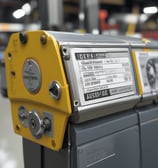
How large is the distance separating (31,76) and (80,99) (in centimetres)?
16

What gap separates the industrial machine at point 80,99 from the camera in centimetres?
60

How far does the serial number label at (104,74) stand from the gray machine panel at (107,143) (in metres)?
0.08

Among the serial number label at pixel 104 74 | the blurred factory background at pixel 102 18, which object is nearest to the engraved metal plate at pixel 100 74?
the serial number label at pixel 104 74

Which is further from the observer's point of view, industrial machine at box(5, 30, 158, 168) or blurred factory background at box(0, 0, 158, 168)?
blurred factory background at box(0, 0, 158, 168)

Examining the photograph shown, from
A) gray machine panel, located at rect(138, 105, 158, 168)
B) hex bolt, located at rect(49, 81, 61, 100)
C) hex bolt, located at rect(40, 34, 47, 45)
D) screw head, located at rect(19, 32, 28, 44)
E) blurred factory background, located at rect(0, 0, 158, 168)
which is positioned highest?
blurred factory background, located at rect(0, 0, 158, 168)

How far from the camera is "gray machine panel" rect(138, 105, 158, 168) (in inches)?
31.5

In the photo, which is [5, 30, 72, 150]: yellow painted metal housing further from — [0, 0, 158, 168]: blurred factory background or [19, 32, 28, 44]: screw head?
Result: [0, 0, 158, 168]: blurred factory background

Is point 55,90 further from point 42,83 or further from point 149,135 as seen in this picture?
point 149,135

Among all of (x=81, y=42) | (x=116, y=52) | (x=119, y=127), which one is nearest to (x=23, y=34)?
(x=81, y=42)

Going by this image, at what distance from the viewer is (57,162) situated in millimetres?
678

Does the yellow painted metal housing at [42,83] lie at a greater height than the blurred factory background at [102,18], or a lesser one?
lesser

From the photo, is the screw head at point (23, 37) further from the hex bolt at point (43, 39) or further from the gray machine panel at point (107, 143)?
the gray machine panel at point (107, 143)

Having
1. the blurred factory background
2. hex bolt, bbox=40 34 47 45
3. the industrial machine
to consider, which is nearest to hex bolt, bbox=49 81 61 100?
the industrial machine

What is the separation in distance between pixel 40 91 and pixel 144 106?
379 millimetres
